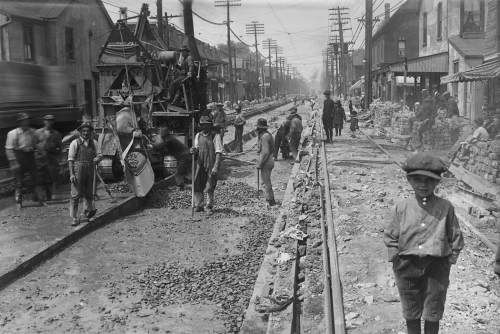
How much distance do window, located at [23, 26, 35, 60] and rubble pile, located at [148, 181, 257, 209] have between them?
19.6 meters

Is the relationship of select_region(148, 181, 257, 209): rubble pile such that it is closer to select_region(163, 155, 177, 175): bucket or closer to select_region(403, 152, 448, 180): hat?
select_region(163, 155, 177, 175): bucket

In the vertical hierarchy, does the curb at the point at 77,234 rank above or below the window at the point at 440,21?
below

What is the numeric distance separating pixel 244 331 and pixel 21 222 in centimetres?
616

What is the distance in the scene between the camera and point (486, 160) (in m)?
11.5

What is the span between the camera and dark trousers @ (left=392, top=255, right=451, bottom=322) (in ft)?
13.7

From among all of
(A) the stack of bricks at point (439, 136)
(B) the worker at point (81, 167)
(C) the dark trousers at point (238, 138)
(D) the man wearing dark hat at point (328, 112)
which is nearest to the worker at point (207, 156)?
(B) the worker at point (81, 167)

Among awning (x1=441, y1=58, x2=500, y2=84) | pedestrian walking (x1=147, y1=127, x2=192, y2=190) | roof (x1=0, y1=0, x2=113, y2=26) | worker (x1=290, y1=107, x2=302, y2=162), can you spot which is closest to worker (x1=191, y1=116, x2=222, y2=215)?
pedestrian walking (x1=147, y1=127, x2=192, y2=190)

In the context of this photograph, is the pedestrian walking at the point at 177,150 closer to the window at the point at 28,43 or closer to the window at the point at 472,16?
the window at the point at 28,43

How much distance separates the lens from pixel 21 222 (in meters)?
10.1

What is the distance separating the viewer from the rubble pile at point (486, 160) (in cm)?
1096

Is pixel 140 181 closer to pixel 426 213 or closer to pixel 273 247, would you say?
pixel 273 247

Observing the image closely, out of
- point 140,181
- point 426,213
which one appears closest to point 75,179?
point 140,181

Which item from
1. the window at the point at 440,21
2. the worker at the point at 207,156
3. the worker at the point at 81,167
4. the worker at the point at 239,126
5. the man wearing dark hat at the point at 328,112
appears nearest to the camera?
the worker at the point at 81,167

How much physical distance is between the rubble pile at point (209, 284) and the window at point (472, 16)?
23875 mm
